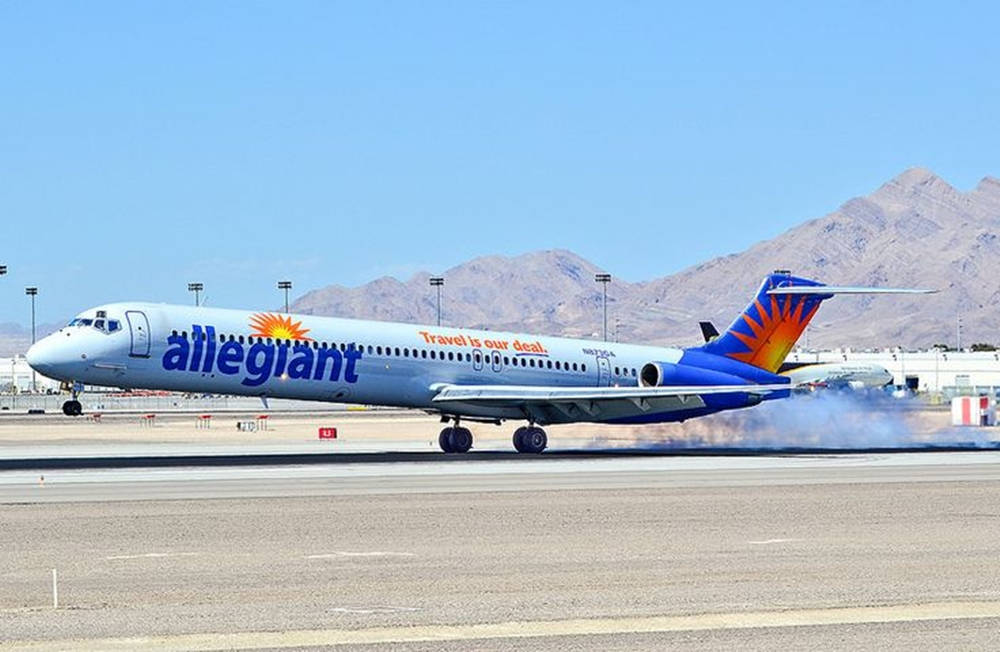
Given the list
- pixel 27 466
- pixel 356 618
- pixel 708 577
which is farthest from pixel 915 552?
pixel 27 466

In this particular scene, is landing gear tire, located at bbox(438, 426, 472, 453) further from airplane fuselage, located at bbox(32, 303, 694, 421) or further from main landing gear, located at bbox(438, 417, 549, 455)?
airplane fuselage, located at bbox(32, 303, 694, 421)

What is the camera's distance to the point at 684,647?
16250 millimetres

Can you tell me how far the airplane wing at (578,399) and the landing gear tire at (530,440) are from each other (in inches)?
31.7

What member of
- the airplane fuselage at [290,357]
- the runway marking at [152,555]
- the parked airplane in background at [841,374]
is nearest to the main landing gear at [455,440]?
the airplane fuselage at [290,357]

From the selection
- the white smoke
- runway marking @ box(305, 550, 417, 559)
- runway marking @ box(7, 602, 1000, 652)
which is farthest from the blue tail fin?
runway marking @ box(7, 602, 1000, 652)

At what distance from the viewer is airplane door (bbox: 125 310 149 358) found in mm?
48344

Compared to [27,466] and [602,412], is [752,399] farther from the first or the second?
[27,466]

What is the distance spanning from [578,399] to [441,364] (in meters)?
4.52

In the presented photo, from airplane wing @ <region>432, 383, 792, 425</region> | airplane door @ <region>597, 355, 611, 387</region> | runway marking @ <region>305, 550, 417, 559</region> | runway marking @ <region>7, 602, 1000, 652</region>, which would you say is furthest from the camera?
airplane door @ <region>597, 355, 611, 387</region>

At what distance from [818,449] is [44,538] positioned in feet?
113

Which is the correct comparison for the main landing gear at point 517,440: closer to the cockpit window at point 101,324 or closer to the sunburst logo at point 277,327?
the sunburst logo at point 277,327

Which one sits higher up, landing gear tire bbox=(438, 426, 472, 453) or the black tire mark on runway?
landing gear tire bbox=(438, 426, 472, 453)

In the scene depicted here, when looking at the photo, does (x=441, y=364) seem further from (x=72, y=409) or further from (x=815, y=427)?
(x=815, y=427)

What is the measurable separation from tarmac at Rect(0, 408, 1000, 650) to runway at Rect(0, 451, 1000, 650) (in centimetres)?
6
